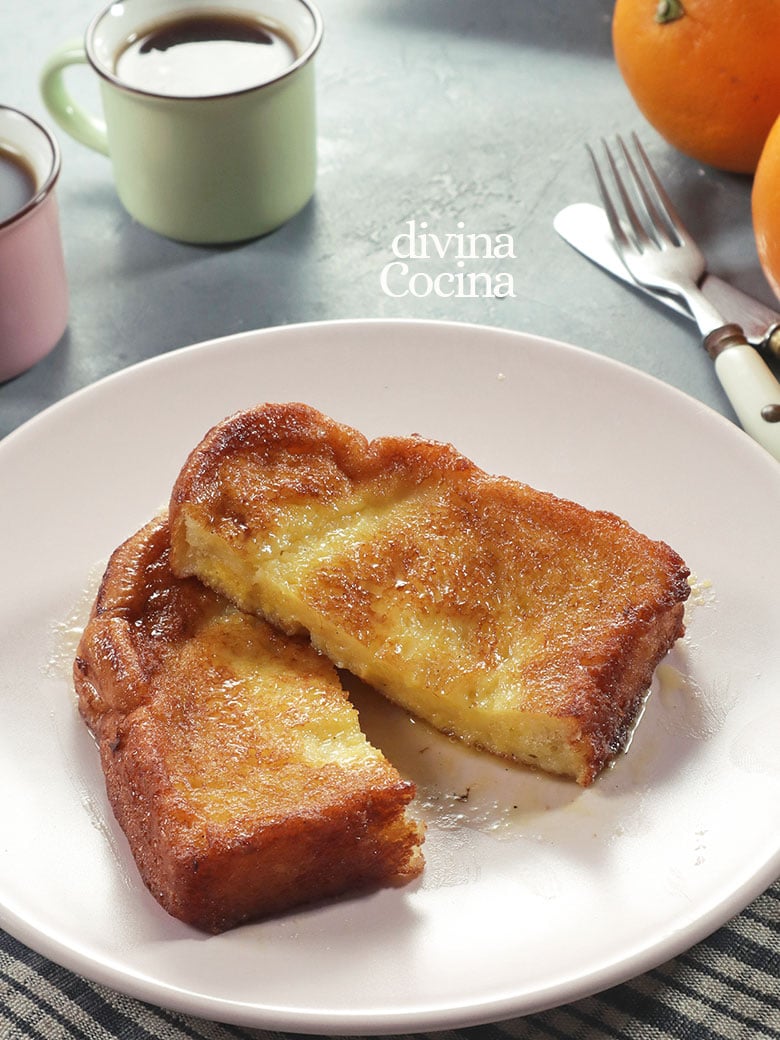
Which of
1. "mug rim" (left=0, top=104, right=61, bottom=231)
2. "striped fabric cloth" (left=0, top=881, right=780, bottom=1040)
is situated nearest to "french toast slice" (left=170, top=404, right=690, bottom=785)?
"striped fabric cloth" (left=0, top=881, right=780, bottom=1040)

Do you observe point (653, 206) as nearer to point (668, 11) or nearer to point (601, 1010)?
point (668, 11)

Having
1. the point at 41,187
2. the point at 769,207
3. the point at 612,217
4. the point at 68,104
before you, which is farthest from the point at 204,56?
the point at 769,207

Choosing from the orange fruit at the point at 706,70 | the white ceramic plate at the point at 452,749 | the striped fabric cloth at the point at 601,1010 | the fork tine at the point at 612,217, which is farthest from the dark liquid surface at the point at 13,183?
the striped fabric cloth at the point at 601,1010

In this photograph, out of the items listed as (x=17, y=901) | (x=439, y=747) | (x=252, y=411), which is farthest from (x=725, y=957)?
(x=252, y=411)

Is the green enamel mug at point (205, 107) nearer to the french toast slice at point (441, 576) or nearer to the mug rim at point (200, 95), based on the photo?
the mug rim at point (200, 95)

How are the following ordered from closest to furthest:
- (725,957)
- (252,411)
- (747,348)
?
(725,957), (252,411), (747,348)

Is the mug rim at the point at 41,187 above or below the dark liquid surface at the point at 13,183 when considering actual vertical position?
above

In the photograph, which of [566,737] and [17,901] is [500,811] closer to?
[566,737]
